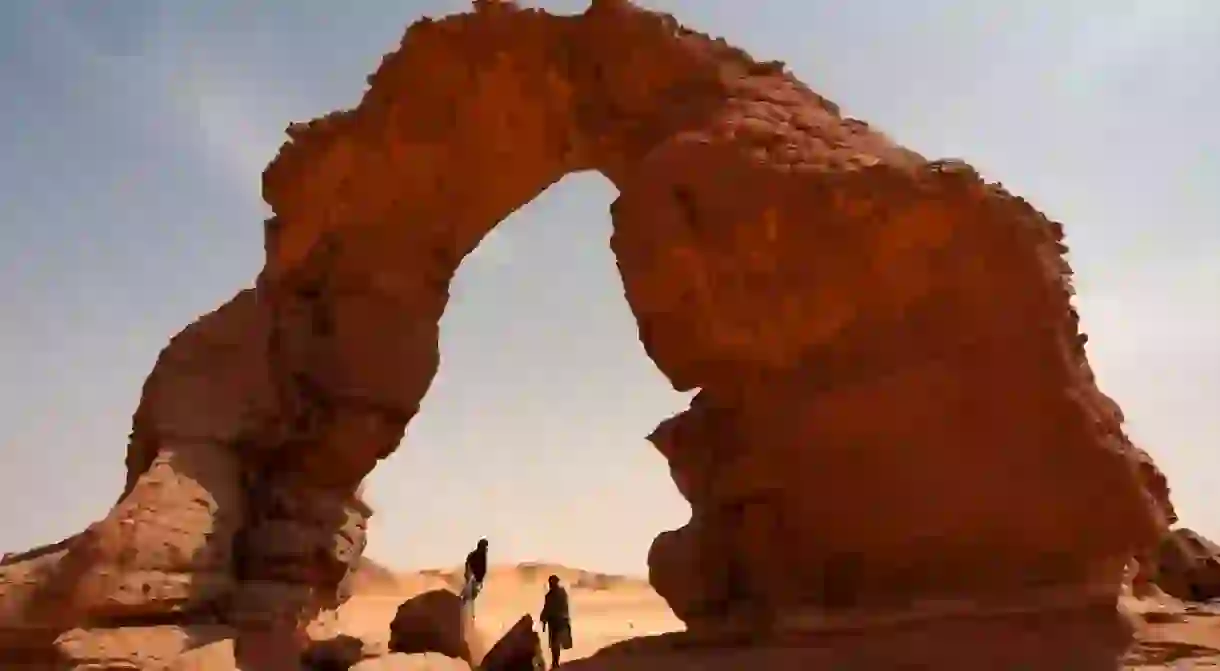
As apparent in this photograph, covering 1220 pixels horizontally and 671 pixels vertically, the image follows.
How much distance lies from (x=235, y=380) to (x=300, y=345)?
0.68 metres

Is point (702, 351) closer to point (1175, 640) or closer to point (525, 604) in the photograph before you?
point (1175, 640)

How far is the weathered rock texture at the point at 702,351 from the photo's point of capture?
4.68 m

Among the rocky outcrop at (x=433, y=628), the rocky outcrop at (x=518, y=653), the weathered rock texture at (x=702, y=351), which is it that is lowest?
the rocky outcrop at (x=518, y=653)

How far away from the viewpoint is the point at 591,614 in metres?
26.8

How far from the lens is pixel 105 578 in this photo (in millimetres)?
5832

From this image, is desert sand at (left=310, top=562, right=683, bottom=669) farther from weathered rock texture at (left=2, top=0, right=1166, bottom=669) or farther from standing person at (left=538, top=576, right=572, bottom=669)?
weathered rock texture at (left=2, top=0, right=1166, bottom=669)

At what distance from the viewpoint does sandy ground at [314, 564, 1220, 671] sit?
163 inches

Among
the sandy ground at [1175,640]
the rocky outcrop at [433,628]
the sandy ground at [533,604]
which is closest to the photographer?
the sandy ground at [1175,640]

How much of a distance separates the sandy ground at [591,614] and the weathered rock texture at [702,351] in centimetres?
32

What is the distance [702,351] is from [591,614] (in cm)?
2235

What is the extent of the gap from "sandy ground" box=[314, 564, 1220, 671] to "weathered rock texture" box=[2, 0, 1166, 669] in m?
0.32

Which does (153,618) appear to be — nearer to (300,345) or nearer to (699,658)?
(300,345)

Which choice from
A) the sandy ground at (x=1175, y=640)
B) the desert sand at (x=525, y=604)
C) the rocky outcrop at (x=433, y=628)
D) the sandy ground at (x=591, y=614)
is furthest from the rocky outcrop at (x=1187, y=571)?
the desert sand at (x=525, y=604)

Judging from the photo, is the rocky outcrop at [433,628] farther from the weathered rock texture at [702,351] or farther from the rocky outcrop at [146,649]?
the rocky outcrop at [146,649]
